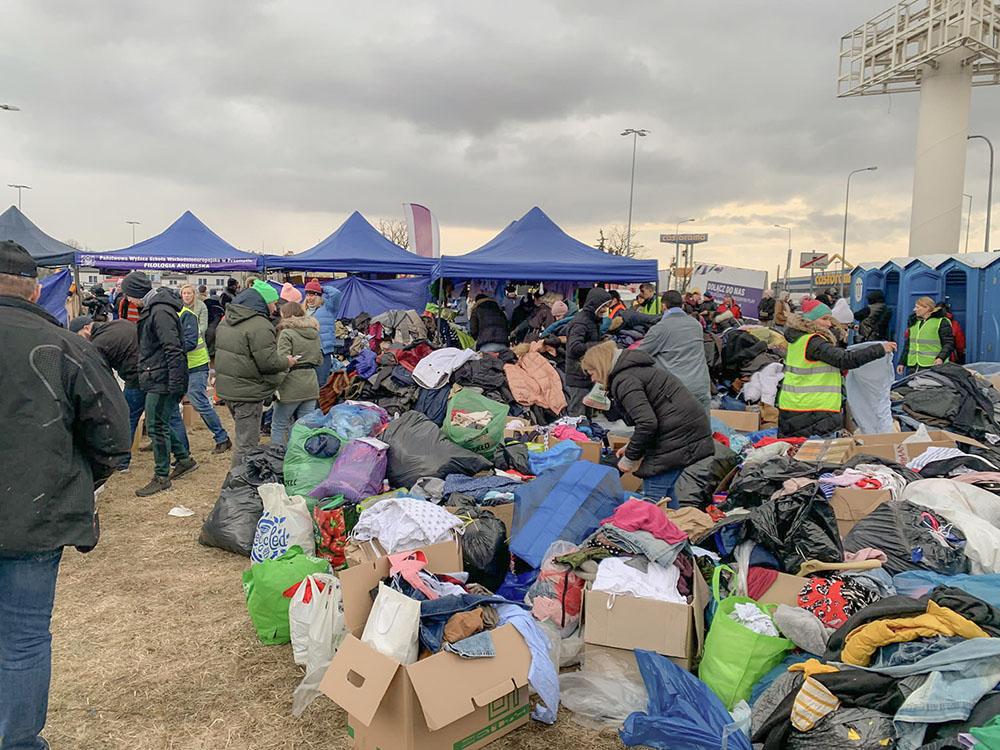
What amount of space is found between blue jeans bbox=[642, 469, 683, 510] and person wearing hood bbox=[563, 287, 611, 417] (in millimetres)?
2432

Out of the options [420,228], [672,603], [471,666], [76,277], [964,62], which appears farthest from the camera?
[964,62]

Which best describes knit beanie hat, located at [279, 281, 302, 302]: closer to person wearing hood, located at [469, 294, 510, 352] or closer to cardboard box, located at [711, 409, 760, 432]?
person wearing hood, located at [469, 294, 510, 352]

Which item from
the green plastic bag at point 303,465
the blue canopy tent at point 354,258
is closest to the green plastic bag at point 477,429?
the green plastic bag at point 303,465

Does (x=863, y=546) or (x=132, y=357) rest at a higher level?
(x=132, y=357)

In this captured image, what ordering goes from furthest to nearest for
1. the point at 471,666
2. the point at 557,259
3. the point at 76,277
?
the point at 76,277, the point at 557,259, the point at 471,666

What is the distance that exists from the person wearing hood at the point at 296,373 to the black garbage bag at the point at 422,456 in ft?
4.02

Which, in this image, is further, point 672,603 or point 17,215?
point 17,215

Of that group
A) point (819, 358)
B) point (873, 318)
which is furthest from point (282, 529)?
point (873, 318)

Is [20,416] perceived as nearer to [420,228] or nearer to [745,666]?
[745,666]

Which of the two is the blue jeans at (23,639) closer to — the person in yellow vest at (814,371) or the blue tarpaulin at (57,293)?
the person in yellow vest at (814,371)

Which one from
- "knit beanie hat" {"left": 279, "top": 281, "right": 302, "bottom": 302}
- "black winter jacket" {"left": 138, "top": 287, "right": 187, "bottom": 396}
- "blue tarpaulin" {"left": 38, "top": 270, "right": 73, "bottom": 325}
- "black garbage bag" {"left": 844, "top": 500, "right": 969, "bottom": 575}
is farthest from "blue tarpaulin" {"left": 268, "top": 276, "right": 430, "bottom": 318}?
"black garbage bag" {"left": 844, "top": 500, "right": 969, "bottom": 575}

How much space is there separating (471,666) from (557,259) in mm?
7027

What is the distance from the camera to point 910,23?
24.0 meters

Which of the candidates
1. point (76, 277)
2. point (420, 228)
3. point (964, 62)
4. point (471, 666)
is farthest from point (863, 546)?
point (964, 62)
